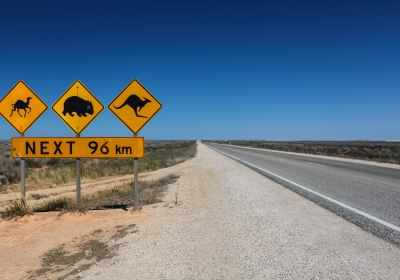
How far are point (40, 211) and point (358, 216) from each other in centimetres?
715

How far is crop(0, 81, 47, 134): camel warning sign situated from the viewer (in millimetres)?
10273

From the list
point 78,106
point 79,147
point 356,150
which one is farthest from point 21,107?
point 356,150

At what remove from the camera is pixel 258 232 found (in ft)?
23.6

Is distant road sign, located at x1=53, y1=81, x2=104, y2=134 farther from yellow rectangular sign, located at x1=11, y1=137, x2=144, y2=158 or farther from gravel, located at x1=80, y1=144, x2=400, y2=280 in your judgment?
gravel, located at x1=80, y1=144, x2=400, y2=280

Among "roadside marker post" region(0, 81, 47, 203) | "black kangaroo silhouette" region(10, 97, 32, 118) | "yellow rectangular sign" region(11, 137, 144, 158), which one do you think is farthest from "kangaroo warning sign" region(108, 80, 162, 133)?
"black kangaroo silhouette" region(10, 97, 32, 118)

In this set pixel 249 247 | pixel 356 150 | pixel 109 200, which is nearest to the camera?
pixel 249 247

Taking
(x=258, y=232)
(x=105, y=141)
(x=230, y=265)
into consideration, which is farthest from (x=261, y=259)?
(x=105, y=141)

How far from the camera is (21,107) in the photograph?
10344 millimetres

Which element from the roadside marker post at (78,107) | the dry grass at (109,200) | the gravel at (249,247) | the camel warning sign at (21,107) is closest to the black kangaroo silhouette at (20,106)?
the camel warning sign at (21,107)

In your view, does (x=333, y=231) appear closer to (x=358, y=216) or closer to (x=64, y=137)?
(x=358, y=216)

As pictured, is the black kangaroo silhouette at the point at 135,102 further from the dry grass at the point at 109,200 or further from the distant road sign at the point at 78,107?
the dry grass at the point at 109,200

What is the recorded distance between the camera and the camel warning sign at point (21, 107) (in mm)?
10273

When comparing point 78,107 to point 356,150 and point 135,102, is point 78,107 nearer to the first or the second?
point 135,102

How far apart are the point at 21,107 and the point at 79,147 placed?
167 cm
